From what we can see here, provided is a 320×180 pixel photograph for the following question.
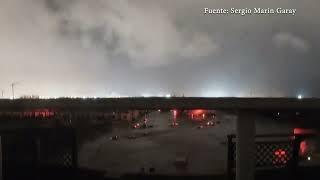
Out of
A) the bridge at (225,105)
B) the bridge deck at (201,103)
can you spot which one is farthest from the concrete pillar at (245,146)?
the bridge deck at (201,103)

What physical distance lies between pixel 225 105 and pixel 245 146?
0.55 meters

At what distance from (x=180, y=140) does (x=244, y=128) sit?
1082cm

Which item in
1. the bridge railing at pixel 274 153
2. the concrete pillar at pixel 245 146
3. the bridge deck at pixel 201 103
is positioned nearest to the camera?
the bridge deck at pixel 201 103

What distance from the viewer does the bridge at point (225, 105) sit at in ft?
12.8

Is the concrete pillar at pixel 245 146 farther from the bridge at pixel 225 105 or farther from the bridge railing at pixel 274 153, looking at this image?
the bridge railing at pixel 274 153

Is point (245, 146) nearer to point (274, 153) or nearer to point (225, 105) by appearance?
point (225, 105)

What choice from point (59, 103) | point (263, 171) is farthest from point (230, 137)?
point (59, 103)

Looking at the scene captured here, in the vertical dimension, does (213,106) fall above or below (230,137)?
above

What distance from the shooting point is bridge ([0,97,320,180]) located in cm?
392

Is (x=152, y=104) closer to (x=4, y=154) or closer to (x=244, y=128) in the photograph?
(x=244, y=128)

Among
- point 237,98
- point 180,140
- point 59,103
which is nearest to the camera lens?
point 237,98

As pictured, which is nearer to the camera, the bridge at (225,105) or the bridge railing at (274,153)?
the bridge at (225,105)

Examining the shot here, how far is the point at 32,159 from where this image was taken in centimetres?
521

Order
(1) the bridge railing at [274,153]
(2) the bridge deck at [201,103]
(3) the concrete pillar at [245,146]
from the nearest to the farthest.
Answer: (2) the bridge deck at [201,103]
(3) the concrete pillar at [245,146]
(1) the bridge railing at [274,153]
